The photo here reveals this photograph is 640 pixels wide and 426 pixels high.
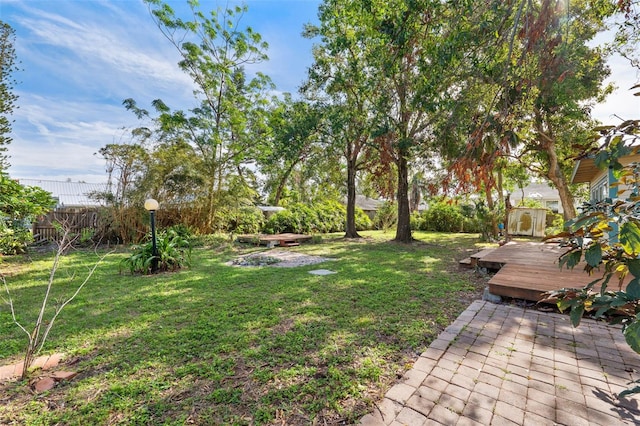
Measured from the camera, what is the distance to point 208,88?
11594mm

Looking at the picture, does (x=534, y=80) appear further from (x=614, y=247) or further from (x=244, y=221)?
(x=244, y=221)

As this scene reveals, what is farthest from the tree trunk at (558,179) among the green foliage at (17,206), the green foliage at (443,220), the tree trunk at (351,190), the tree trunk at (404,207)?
the green foliage at (17,206)

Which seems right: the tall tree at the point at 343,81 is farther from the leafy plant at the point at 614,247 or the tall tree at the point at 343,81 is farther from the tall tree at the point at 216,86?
the leafy plant at the point at 614,247

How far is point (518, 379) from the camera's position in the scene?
2066mm

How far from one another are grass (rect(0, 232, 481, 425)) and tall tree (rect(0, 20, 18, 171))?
26.8ft

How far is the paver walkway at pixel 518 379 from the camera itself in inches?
67.1

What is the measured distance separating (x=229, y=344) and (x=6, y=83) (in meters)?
13.2

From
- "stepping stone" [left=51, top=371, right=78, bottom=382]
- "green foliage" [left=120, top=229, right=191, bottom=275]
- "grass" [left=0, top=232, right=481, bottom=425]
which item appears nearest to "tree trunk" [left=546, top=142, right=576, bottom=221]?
"grass" [left=0, top=232, right=481, bottom=425]

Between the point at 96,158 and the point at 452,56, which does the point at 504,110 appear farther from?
the point at 96,158

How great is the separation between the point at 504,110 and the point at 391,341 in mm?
2782

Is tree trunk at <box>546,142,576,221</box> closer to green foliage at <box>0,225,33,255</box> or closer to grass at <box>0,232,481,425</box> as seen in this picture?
grass at <box>0,232,481,425</box>

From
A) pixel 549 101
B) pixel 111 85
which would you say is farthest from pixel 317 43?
pixel 549 101

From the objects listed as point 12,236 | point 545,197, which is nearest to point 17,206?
point 12,236

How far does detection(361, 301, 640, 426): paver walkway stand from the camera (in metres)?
1.70
